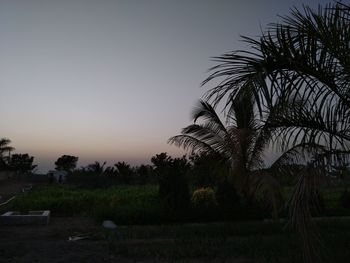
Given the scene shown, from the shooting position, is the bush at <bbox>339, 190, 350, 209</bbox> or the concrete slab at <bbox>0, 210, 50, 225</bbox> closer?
the concrete slab at <bbox>0, 210, 50, 225</bbox>

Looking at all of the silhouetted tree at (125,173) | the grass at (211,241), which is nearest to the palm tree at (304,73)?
the grass at (211,241)

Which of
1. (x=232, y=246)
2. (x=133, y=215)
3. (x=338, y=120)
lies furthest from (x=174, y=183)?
(x=338, y=120)

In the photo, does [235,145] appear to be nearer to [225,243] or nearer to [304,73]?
[225,243]

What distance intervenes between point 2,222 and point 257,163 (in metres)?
8.60

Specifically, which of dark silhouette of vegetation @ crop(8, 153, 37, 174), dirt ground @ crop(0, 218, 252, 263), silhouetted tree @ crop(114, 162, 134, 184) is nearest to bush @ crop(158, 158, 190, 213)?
dirt ground @ crop(0, 218, 252, 263)

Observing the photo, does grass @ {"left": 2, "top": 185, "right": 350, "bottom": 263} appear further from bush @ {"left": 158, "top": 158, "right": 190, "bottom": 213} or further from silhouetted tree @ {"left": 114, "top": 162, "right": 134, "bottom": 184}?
silhouetted tree @ {"left": 114, "top": 162, "right": 134, "bottom": 184}

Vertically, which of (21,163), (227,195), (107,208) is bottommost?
(107,208)

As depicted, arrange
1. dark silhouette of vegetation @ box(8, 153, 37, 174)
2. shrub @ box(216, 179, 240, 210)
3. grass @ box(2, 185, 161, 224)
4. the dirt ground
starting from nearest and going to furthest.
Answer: the dirt ground → grass @ box(2, 185, 161, 224) → shrub @ box(216, 179, 240, 210) → dark silhouette of vegetation @ box(8, 153, 37, 174)

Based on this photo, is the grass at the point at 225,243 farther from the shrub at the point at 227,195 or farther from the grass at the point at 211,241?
the shrub at the point at 227,195

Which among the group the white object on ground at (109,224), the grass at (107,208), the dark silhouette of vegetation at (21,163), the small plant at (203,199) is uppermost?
the dark silhouette of vegetation at (21,163)

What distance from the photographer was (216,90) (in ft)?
19.6

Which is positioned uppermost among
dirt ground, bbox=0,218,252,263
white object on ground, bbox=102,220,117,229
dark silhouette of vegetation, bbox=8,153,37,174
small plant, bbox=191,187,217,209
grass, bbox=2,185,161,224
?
dark silhouette of vegetation, bbox=8,153,37,174

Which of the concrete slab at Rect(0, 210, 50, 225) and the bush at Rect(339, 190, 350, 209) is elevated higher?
the bush at Rect(339, 190, 350, 209)

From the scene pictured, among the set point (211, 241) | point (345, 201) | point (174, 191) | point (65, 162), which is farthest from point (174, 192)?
point (65, 162)
